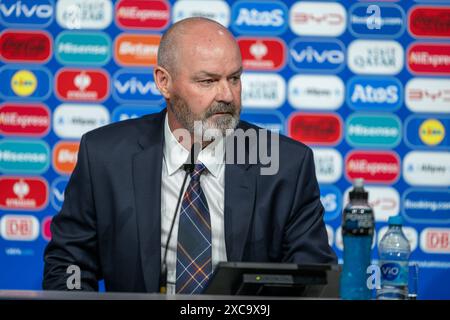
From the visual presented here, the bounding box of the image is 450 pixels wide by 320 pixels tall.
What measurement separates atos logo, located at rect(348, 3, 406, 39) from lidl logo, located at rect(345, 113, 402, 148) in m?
0.38

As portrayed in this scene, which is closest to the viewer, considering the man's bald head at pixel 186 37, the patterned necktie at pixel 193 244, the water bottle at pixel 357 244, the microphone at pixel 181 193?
the water bottle at pixel 357 244

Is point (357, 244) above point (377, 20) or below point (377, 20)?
below

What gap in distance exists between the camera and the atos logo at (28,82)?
359 cm

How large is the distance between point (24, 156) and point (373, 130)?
1616 millimetres

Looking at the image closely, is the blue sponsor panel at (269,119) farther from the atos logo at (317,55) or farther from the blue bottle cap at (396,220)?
the blue bottle cap at (396,220)

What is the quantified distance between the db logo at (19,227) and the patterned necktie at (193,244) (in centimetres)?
147

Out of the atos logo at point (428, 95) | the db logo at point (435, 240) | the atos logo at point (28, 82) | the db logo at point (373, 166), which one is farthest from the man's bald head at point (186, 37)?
the db logo at point (435, 240)

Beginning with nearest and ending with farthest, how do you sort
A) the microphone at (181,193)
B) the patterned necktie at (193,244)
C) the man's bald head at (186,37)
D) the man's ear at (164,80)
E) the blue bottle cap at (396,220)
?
the blue bottle cap at (396,220), the microphone at (181,193), the patterned necktie at (193,244), the man's bald head at (186,37), the man's ear at (164,80)

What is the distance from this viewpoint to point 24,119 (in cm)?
359

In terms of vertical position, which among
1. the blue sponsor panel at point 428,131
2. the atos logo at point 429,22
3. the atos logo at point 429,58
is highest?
the atos logo at point 429,22

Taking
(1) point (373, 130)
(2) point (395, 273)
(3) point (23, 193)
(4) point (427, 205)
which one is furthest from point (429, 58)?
(2) point (395, 273)

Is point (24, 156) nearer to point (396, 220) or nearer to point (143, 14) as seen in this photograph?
point (143, 14)

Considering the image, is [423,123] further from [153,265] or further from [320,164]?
[153,265]
